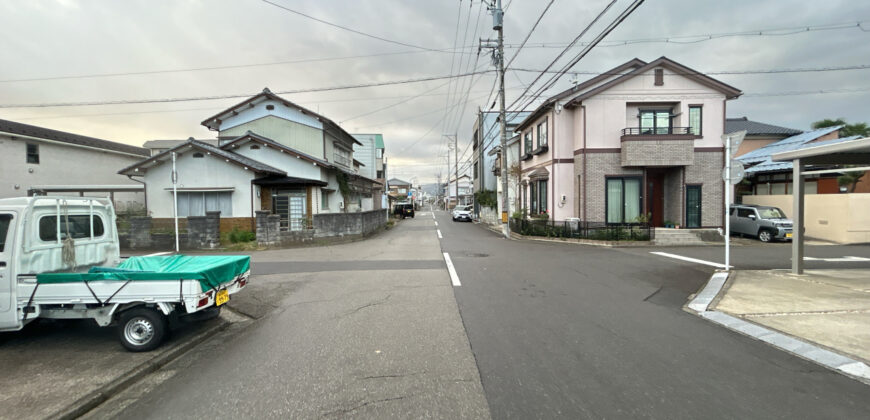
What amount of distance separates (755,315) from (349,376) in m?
6.00

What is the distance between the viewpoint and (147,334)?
171 inches

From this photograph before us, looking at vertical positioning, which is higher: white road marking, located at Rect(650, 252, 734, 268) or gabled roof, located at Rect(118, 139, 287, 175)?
gabled roof, located at Rect(118, 139, 287, 175)

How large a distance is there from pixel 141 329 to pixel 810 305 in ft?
31.7

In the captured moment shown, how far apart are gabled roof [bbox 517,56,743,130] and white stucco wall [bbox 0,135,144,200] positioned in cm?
2962

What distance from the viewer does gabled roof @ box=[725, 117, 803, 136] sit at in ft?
100

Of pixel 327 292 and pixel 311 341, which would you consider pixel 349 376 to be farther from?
pixel 327 292

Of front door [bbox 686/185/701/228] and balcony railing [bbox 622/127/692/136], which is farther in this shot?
front door [bbox 686/185/701/228]

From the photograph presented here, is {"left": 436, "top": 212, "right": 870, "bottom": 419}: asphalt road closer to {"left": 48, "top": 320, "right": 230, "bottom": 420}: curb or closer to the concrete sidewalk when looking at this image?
the concrete sidewalk

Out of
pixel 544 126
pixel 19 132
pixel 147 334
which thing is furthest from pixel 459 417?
pixel 19 132

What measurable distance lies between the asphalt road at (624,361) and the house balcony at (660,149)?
32.4 feet

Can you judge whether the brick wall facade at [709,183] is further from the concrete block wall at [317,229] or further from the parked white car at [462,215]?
the parked white car at [462,215]

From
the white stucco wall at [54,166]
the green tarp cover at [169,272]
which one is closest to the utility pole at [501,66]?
the green tarp cover at [169,272]

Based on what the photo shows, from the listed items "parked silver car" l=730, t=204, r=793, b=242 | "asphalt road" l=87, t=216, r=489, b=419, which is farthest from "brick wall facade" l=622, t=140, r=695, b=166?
"asphalt road" l=87, t=216, r=489, b=419

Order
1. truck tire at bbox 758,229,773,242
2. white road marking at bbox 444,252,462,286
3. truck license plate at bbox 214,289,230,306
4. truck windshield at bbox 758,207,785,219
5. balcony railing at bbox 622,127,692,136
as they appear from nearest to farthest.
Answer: truck license plate at bbox 214,289,230,306 → white road marking at bbox 444,252,462,286 → truck tire at bbox 758,229,773,242 → truck windshield at bbox 758,207,785,219 → balcony railing at bbox 622,127,692,136
